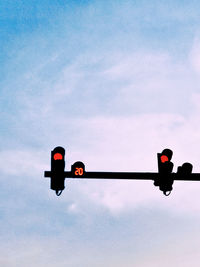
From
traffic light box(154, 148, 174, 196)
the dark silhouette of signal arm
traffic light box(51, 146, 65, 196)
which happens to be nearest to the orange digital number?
the dark silhouette of signal arm

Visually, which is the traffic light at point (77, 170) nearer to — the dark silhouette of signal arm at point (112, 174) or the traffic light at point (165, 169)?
the dark silhouette of signal arm at point (112, 174)

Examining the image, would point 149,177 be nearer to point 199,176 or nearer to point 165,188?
point 165,188

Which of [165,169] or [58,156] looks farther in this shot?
[165,169]

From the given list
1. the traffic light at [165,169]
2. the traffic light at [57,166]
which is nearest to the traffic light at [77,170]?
the traffic light at [57,166]

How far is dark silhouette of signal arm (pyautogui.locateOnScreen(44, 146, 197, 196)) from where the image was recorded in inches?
221

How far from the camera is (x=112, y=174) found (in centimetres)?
602

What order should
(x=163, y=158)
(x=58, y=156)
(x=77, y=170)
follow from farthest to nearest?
(x=163, y=158) → (x=77, y=170) → (x=58, y=156)

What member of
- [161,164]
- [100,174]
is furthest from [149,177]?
[100,174]

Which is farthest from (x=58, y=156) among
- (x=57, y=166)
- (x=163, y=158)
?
(x=163, y=158)

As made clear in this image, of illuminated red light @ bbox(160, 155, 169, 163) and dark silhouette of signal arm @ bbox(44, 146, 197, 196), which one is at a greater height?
illuminated red light @ bbox(160, 155, 169, 163)

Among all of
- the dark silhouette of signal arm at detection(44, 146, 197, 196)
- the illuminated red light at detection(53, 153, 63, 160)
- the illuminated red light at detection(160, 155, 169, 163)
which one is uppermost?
the illuminated red light at detection(160, 155, 169, 163)

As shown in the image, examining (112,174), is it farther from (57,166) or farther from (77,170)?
(57,166)

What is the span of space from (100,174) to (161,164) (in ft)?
4.12

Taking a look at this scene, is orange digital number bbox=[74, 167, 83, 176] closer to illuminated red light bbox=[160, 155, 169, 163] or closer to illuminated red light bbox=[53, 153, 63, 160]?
illuminated red light bbox=[53, 153, 63, 160]
